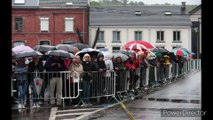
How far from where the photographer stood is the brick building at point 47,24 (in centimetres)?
6494

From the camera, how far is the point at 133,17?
73.3 meters

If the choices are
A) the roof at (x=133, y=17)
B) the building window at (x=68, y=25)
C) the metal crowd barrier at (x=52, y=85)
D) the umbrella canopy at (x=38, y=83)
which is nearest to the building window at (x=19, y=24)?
the building window at (x=68, y=25)

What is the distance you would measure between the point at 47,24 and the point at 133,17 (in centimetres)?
1484

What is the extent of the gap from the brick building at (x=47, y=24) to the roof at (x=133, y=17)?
451cm

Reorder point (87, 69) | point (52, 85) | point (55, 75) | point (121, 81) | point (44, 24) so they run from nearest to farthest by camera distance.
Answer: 1. point (52, 85)
2. point (55, 75)
3. point (87, 69)
4. point (121, 81)
5. point (44, 24)

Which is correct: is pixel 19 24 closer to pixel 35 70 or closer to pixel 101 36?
pixel 101 36

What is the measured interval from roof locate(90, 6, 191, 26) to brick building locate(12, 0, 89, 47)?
4.51 metres

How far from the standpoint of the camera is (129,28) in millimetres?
71188

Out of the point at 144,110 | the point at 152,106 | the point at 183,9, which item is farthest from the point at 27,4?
the point at 144,110

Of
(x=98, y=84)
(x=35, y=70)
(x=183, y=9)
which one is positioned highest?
(x=183, y=9)

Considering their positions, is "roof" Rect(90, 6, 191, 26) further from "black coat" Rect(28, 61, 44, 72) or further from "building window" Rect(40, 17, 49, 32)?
"black coat" Rect(28, 61, 44, 72)

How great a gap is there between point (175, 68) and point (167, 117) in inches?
731

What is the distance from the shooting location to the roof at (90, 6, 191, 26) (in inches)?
2813

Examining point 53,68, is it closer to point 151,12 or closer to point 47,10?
point 47,10
